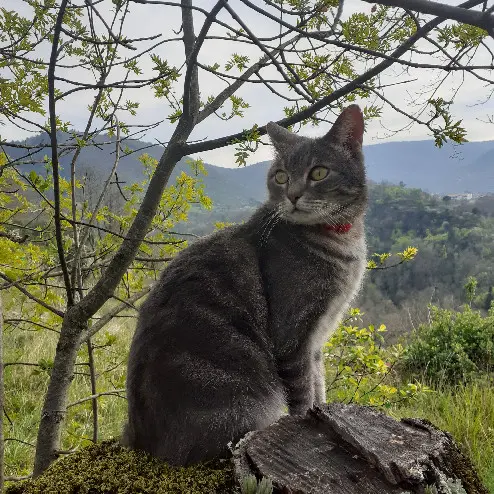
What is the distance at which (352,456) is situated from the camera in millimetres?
1640

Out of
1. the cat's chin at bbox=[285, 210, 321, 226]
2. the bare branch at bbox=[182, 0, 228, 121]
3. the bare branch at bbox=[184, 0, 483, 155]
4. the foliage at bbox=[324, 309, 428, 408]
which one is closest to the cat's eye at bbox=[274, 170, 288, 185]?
the cat's chin at bbox=[285, 210, 321, 226]

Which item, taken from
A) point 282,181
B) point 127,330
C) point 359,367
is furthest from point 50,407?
point 127,330

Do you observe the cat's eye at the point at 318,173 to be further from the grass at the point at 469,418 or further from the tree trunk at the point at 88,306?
the grass at the point at 469,418

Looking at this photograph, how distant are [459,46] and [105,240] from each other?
2506mm

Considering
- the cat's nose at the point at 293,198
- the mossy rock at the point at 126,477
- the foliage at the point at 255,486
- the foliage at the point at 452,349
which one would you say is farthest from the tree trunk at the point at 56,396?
the foliage at the point at 452,349

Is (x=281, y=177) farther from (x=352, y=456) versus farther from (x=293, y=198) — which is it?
(x=352, y=456)

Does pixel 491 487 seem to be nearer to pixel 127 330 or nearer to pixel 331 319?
pixel 331 319

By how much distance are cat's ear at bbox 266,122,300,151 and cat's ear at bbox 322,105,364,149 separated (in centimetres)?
18

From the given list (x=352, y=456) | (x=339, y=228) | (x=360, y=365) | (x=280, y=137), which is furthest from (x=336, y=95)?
(x=360, y=365)

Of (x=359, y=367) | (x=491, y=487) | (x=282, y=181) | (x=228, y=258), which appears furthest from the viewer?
(x=359, y=367)

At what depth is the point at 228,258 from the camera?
2.24 metres

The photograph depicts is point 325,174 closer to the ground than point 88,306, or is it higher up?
higher up

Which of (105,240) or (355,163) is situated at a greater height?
(355,163)

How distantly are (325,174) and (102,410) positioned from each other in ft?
11.3
